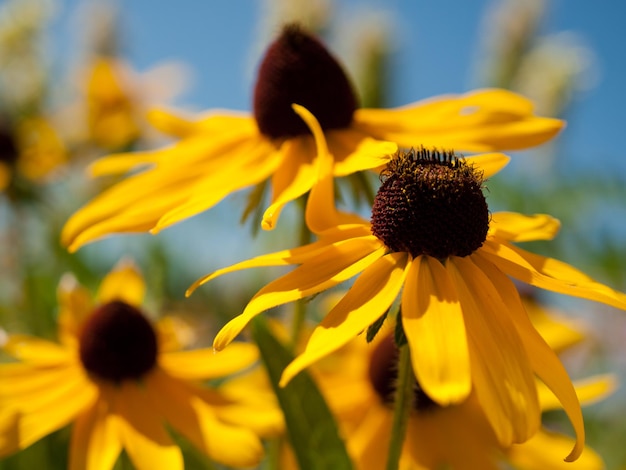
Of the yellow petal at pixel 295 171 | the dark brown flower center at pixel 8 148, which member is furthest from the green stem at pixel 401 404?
the dark brown flower center at pixel 8 148

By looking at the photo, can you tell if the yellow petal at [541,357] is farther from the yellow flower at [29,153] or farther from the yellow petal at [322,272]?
the yellow flower at [29,153]

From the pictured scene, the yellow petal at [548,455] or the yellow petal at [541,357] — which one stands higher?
the yellow petal at [541,357]

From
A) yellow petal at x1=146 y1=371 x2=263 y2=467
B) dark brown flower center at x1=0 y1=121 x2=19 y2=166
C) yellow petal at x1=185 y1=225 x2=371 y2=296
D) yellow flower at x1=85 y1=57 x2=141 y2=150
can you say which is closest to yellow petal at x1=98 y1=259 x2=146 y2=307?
yellow petal at x1=146 y1=371 x2=263 y2=467

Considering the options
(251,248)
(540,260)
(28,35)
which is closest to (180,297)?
(251,248)

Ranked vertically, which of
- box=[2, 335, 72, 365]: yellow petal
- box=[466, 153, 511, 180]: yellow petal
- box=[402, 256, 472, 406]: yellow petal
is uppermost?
box=[466, 153, 511, 180]: yellow petal

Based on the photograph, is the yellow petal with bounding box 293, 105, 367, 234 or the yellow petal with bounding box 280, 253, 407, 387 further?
the yellow petal with bounding box 293, 105, 367, 234

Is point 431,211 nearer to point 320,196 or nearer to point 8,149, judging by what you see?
point 320,196

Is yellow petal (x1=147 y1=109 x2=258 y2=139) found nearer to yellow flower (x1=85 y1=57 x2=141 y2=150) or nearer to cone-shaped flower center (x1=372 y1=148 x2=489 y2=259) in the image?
cone-shaped flower center (x1=372 y1=148 x2=489 y2=259)
